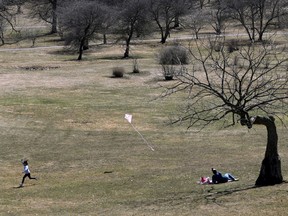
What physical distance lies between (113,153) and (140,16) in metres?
50.6

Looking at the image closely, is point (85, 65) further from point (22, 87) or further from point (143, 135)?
point (143, 135)

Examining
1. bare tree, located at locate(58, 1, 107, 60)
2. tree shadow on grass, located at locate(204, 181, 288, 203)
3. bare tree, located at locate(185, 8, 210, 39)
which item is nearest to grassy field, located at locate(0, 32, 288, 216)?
tree shadow on grass, located at locate(204, 181, 288, 203)

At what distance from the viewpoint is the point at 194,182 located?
81.5ft

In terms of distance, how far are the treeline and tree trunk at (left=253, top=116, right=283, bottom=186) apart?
45777 mm

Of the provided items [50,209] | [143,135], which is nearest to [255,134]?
[143,135]

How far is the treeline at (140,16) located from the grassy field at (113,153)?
13709 mm

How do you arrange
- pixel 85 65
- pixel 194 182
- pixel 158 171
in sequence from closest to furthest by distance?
1. pixel 194 182
2. pixel 158 171
3. pixel 85 65

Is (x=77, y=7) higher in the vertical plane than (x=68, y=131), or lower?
higher

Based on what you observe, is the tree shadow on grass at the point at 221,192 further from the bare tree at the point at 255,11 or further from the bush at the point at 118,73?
the bare tree at the point at 255,11

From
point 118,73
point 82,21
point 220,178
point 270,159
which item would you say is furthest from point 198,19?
point 270,159

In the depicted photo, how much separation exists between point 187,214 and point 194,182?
21.4 feet

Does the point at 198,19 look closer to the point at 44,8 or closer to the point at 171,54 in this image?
the point at 44,8

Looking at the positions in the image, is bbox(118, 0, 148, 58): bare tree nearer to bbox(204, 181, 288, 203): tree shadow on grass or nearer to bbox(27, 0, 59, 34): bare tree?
bbox(27, 0, 59, 34): bare tree

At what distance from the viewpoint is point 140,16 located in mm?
81750
